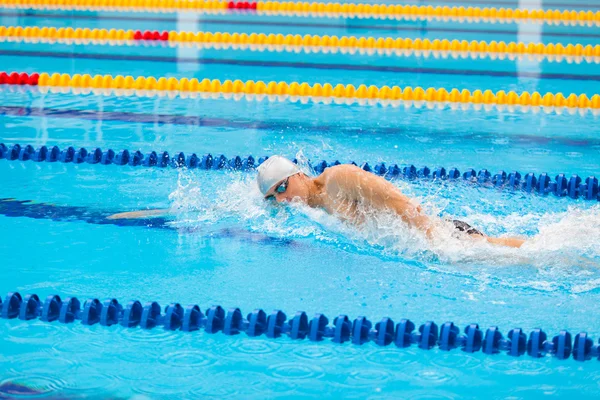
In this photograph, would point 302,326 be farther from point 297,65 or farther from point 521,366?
point 297,65

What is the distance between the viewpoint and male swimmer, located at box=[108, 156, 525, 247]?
402 cm

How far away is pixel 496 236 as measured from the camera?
14.0 ft

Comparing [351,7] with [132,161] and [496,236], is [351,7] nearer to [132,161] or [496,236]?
[132,161]

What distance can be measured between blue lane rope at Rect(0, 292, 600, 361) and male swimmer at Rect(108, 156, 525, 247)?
0.77 meters

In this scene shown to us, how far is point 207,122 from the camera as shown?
6.48 metres

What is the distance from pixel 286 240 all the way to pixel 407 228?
64 centimetres

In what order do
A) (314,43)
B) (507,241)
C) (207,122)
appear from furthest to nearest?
(314,43) < (207,122) < (507,241)

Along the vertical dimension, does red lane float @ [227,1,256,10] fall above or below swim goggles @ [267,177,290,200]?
above

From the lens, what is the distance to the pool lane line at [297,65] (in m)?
8.21

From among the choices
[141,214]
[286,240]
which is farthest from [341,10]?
[286,240]

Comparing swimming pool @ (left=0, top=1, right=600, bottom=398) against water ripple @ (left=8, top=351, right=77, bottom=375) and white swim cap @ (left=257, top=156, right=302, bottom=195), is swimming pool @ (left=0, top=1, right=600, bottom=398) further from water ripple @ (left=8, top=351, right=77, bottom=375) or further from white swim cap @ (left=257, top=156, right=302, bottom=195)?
white swim cap @ (left=257, top=156, right=302, bottom=195)

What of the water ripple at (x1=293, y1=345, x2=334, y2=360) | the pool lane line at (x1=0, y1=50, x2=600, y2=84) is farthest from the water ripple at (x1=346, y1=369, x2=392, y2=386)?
the pool lane line at (x1=0, y1=50, x2=600, y2=84)

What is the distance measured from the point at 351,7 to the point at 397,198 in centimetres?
756

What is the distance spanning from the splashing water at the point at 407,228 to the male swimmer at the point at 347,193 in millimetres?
41
